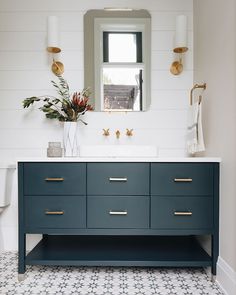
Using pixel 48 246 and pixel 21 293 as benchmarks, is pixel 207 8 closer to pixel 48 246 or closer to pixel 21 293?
pixel 48 246

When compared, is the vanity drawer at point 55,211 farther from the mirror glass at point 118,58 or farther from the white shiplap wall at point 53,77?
the mirror glass at point 118,58

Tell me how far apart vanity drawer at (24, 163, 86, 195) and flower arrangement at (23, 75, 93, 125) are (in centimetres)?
53

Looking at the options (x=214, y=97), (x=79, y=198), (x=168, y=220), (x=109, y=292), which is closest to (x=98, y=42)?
(x=214, y=97)

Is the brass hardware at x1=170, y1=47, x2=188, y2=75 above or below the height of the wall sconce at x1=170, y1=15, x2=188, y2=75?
below

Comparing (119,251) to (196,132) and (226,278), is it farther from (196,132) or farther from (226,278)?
(196,132)

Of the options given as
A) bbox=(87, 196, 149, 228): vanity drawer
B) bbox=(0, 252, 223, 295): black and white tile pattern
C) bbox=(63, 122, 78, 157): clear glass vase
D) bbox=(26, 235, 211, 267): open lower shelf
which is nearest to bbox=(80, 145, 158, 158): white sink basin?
bbox=(63, 122, 78, 157): clear glass vase

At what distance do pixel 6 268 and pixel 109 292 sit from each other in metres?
0.82

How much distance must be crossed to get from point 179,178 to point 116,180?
0.40 meters

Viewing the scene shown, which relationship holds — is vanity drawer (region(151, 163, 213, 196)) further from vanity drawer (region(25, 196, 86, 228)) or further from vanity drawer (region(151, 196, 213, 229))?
vanity drawer (region(25, 196, 86, 228))

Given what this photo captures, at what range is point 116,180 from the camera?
1674 mm

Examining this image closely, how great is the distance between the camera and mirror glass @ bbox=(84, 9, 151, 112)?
2203mm

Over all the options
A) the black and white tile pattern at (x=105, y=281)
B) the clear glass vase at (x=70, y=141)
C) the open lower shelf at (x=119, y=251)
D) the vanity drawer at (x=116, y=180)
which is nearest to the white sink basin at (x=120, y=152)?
the clear glass vase at (x=70, y=141)

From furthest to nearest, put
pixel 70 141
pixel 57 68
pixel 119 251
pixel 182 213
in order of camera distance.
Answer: pixel 57 68
pixel 70 141
pixel 119 251
pixel 182 213

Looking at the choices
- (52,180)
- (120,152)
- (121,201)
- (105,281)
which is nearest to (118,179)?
(121,201)
